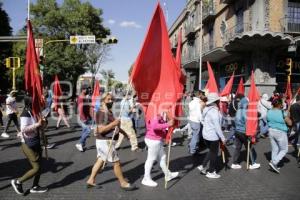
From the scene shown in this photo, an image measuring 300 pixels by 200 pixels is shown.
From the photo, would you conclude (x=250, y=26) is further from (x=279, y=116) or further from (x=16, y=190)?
(x=16, y=190)

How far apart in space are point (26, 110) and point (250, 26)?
1735cm

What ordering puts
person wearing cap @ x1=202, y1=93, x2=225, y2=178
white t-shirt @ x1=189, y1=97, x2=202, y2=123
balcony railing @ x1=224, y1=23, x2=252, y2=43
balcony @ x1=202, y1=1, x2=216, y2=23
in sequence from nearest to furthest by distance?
1. person wearing cap @ x1=202, y1=93, x2=225, y2=178
2. white t-shirt @ x1=189, y1=97, x2=202, y2=123
3. balcony railing @ x1=224, y1=23, x2=252, y2=43
4. balcony @ x1=202, y1=1, x2=216, y2=23

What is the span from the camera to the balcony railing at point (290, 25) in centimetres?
1984

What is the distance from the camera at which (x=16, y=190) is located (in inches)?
220

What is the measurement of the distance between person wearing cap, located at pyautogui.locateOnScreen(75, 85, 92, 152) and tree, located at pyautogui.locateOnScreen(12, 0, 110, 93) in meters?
27.6

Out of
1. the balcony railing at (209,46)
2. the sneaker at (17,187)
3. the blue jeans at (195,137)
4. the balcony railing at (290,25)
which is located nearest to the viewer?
the sneaker at (17,187)

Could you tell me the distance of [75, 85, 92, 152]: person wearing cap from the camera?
30.7ft

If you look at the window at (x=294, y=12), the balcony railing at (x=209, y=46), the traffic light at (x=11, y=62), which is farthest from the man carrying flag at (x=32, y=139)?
the balcony railing at (x=209, y=46)

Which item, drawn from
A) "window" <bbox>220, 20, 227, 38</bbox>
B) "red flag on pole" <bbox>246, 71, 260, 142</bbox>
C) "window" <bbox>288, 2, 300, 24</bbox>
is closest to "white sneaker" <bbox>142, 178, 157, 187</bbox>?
"red flag on pole" <bbox>246, 71, 260, 142</bbox>

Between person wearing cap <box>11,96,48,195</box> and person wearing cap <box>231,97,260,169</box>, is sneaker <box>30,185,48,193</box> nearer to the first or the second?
person wearing cap <box>11,96,48,195</box>

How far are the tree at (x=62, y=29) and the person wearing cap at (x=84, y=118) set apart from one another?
27.6m

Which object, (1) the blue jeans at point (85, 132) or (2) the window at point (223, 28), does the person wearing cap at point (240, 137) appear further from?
(2) the window at point (223, 28)

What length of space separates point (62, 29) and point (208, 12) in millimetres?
17872

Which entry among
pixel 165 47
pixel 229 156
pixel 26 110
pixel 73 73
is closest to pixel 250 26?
pixel 229 156
